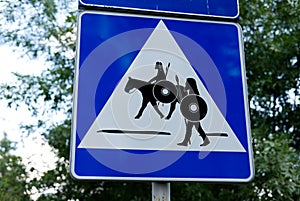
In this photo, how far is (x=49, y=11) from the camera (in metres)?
2.49

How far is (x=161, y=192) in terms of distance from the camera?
1.93 ft

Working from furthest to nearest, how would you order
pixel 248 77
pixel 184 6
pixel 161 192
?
pixel 248 77, pixel 184 6, pixel 161 192

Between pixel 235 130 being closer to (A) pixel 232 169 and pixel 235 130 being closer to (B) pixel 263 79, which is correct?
(A) pixel 232 169

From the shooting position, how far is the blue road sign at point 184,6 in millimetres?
677

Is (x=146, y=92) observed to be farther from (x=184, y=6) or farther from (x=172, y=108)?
(x=184, y=6)

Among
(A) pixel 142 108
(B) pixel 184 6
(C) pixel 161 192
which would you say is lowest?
(C) pixel 161 192

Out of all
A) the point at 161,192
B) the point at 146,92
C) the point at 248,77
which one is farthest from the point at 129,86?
the point at 248,77

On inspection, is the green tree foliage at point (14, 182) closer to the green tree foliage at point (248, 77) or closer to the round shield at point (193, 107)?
the green tree foliage at point (248, 77)

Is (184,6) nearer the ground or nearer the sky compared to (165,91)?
nearer the sky

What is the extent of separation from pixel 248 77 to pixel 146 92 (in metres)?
1.88

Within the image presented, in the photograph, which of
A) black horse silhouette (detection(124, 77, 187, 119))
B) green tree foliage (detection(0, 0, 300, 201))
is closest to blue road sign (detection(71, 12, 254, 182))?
black horse silhouette (detection(124, 77, 187, 119))

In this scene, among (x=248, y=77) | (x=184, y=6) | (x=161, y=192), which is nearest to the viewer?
(x=161, y=192)

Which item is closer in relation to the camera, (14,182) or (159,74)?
(159,74)

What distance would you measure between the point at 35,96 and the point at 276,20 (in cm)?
145
